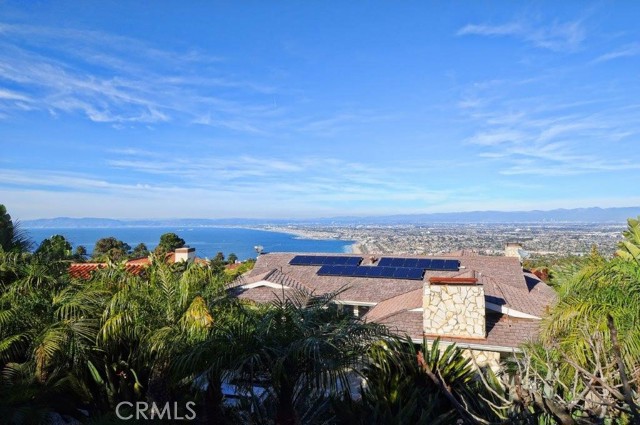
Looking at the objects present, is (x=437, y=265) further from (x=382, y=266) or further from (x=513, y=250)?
(x=513, y=250)

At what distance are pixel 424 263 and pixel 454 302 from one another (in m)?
8.99

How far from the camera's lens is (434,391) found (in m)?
8.45

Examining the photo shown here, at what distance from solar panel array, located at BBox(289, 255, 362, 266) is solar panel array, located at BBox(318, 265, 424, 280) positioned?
4.50 ft

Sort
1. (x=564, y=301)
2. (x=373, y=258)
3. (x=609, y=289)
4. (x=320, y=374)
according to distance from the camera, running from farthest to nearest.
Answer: (x=373, y=258)
(x=564, y=301)
(x=609, y=289)
(x=320, y=374)

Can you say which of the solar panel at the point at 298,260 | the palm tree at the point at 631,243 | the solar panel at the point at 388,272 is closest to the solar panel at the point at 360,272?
the solar panel at the point at 388,272

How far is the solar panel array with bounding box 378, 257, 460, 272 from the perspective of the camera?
20375 mm

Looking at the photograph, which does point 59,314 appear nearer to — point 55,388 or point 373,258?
point 55,388

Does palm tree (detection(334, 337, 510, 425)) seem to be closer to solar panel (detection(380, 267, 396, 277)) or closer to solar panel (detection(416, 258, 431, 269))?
solar panel (detection(380, 267, 396, 277))

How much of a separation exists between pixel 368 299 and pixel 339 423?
387 inches

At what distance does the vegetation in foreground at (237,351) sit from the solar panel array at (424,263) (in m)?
10.0

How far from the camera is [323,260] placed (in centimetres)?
2367

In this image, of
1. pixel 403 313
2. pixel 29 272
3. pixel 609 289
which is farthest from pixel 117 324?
pixel 609 289

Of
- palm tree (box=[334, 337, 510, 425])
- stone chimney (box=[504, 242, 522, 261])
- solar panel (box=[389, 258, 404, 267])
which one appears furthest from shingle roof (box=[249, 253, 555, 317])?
palm tree (box=[334, 337, 510, 425])

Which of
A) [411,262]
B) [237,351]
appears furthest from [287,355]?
Result: [411,262]
